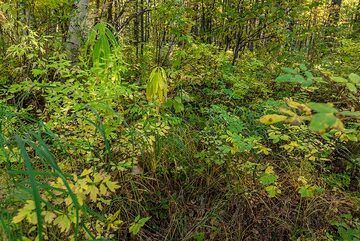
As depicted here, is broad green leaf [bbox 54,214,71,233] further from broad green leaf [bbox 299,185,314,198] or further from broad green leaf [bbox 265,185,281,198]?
broad green leaf [bbox 299,185,314,198]

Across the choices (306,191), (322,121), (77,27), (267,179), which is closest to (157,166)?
(267,179)

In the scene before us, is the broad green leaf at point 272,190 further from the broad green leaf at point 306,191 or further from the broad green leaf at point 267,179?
the broad green leaf at point 306,191

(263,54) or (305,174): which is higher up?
(263,54)

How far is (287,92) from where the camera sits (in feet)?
14.5

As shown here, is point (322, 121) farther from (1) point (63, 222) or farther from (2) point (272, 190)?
(2) point (272, 190)

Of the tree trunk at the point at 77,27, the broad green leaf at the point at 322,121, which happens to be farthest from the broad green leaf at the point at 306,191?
the tree trunk at the point at 77,27

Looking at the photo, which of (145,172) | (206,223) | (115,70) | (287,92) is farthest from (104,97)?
(287,92)

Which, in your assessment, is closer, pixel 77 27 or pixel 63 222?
pixel 63 222

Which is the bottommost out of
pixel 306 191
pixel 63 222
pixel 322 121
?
pixel 306 191

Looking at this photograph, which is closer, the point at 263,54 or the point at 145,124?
the point at 145,124

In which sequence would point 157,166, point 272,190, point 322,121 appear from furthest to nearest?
point 157,166
point 272,190
point 322,121

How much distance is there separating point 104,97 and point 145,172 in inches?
25.5

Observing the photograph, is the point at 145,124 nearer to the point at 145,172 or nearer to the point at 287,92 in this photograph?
the point at 145,172

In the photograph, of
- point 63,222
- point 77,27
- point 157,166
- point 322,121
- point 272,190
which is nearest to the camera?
point 322,121
